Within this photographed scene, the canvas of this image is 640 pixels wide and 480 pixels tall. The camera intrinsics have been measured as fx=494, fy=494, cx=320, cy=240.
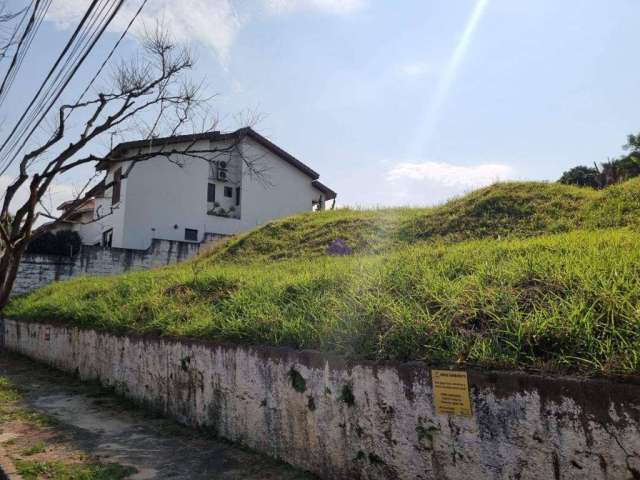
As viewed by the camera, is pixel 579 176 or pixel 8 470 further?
pixel 579 176

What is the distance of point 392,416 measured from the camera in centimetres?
307

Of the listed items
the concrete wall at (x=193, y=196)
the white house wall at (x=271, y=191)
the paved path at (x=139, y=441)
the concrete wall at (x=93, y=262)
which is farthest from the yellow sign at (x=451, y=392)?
the white house wall at (x=271, y=191)

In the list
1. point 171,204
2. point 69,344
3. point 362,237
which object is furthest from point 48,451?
point 171,204

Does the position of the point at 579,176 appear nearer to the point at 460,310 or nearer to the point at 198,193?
the point at 198,193

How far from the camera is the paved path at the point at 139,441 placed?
3826 millimetres

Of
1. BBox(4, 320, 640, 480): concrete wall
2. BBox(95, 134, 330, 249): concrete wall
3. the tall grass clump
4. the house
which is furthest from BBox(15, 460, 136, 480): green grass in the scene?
BBox(95, 134, 330, 249): concrete wall

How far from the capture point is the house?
20.9 meters

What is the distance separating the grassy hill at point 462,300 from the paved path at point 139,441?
940 millimetres

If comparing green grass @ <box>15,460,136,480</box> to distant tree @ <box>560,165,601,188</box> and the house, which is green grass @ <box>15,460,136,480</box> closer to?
the house

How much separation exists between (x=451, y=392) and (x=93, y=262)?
16.2m

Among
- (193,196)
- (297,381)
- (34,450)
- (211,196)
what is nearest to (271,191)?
(211,196)

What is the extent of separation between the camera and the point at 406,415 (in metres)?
2.99

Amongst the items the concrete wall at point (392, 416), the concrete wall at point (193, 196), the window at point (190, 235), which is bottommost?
the concrete wall at point (392, 416)

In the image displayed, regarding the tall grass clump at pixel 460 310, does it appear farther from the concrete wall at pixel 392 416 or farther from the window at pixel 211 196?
the window at pixel 211 196
